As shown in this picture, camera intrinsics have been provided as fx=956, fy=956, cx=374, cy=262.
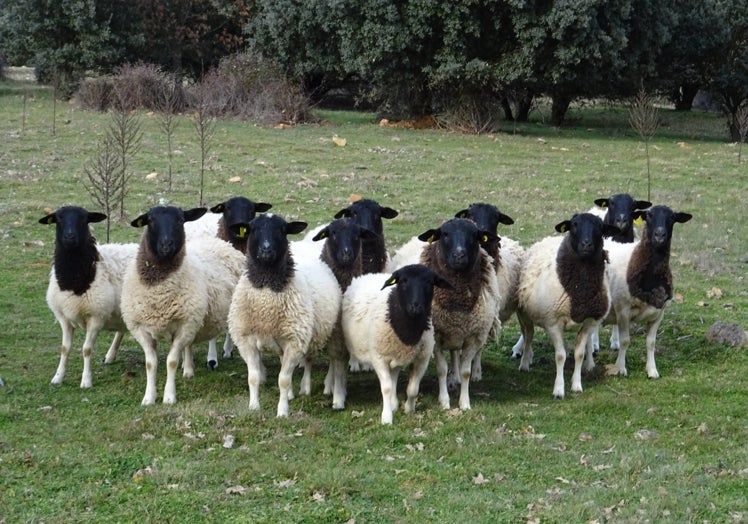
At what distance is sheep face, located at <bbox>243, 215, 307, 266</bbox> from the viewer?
9930 mm

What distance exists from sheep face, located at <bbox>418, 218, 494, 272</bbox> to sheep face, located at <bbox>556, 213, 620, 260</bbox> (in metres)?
1.34

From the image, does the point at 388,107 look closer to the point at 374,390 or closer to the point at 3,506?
the point at 374,390

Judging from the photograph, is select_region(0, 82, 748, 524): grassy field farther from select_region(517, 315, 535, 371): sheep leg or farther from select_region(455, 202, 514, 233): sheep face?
select_region(455, 202, 514, 233): sheep face

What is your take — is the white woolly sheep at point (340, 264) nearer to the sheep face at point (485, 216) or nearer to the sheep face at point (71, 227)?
the sheep face at point (485, 216)

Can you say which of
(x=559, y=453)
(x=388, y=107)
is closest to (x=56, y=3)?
(x=388, y=107)

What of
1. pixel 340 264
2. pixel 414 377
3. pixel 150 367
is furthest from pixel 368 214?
pixel 150 367

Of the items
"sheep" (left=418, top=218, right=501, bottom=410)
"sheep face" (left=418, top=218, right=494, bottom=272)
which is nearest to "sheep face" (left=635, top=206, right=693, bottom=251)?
"sheep" (left=418, top=218, right=501, bottom=410)

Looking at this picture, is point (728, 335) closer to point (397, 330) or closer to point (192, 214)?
point (397, 330)

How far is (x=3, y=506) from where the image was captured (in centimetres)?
734

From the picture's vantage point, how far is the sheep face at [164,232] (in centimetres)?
1038

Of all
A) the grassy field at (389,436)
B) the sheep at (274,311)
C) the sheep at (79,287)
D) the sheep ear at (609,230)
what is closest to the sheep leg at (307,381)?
the grassy field at (389,436)

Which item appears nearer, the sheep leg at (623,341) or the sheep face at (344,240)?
the sheep face at (344,240)

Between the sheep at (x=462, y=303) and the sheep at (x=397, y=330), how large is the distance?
17.4 inches

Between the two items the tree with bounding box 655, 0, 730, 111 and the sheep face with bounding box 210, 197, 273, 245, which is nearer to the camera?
the sheep face with bounding box 210, 197, 273, 245
